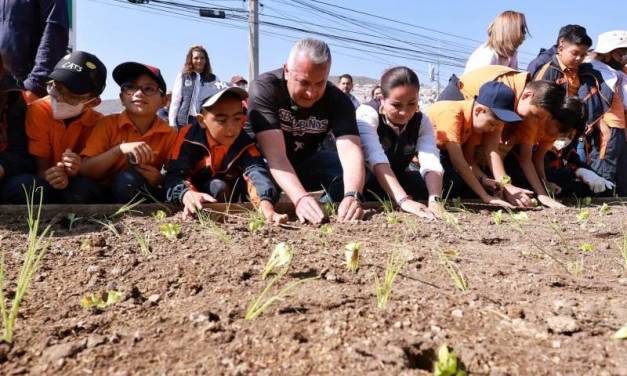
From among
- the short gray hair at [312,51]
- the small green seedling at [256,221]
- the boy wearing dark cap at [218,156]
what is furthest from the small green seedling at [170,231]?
the short gray hair at [312,51]

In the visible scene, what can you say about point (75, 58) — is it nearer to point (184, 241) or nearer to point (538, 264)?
point (184, 241)

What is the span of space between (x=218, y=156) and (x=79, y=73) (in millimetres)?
824

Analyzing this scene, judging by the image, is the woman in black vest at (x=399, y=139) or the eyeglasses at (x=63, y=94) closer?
the eyeglasses at (x=63, y=94)

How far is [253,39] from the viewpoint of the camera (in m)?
13.8

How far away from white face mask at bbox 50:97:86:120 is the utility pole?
988 centimetres

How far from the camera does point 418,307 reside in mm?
1315

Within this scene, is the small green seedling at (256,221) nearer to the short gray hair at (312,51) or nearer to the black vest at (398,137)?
the short gray hair at (312,51)

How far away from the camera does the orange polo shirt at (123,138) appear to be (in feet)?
10.0

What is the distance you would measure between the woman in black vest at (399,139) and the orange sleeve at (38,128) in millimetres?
1797

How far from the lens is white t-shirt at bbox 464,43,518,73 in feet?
14.3

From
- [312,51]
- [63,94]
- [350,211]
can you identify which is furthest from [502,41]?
[63,94]

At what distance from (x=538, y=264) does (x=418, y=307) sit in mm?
701

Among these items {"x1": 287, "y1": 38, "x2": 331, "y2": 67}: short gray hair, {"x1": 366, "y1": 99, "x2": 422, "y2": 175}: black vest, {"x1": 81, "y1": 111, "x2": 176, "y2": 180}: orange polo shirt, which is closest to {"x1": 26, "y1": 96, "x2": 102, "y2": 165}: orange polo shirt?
{"x1": 81, "y1": 111, "x2": 176, "y2": 180}: orange polo shirt

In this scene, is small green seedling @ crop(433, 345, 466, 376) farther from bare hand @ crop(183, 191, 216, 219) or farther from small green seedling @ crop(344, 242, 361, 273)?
bare hand @ crop(183, 191, 216, 219)
